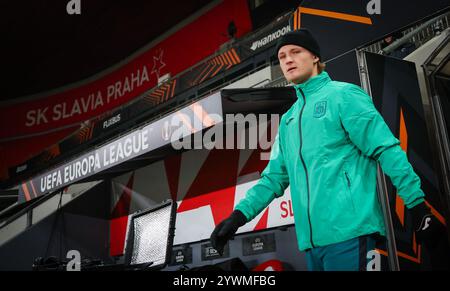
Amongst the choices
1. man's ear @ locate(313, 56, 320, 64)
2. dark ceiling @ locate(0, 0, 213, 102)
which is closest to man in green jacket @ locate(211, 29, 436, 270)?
man's ear @ locate(313, 56, 320, 64)

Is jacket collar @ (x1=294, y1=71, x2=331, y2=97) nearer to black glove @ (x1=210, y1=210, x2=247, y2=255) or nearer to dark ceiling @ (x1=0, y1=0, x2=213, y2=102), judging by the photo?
black glove @ (x1=210, y1=210, x2=247, y2=255)

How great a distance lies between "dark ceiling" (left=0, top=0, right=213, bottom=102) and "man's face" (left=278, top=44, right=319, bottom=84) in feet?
19.0

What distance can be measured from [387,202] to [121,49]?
7431mm

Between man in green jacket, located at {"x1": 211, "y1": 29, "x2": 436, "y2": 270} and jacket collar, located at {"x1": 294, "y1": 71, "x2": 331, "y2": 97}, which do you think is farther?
jacket collar, located at {"x1": 294, "y1": 71, "x2": 331, "y2": 97}

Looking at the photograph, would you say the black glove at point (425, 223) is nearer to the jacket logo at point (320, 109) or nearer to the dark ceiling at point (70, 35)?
the jacket logo at point (320, 109)

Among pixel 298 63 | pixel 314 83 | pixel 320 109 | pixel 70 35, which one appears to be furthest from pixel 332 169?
pixel 70 35

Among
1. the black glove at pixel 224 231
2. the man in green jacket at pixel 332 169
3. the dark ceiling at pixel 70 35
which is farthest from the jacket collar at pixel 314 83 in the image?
the dark ceiling at pixel 70 35

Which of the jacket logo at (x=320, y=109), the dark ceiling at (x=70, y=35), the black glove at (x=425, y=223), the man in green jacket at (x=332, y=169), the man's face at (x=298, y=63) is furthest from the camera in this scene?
the dark ceiling at (x=70, y=35)

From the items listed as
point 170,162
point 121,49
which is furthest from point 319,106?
point 121,49

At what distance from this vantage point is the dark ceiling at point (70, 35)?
24.4 ft

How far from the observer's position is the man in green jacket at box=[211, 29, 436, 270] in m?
1.45

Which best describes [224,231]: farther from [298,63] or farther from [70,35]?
[70,35]

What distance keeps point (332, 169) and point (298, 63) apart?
47cm

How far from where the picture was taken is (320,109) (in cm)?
165
